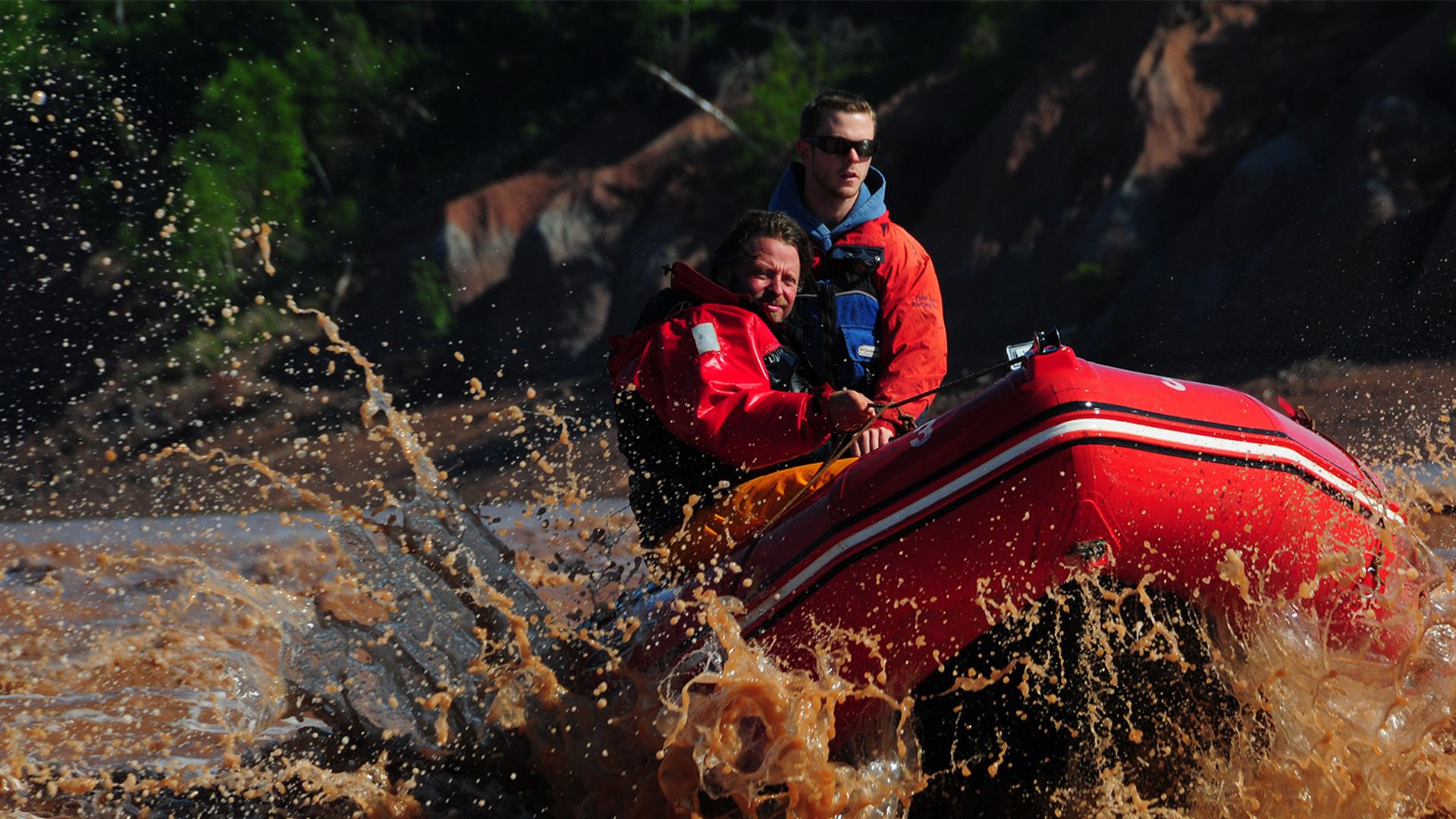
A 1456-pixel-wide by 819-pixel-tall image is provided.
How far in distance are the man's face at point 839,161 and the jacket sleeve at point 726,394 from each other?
962 millimetres

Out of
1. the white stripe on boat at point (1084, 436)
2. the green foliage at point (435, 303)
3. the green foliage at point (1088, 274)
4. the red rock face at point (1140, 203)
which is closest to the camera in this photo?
the white stripe on boat at point (1084, 436)

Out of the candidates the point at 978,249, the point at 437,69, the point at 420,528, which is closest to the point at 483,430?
the point at 978,249

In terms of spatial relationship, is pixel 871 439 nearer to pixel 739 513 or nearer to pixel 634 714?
pixel 739 513

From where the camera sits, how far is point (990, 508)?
2898 millimetres

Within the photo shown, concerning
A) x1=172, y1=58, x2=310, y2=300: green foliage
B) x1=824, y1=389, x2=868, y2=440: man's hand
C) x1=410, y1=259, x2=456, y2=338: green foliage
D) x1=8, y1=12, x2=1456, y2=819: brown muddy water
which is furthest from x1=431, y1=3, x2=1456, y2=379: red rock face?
x1=824, y1=389, x2=868, y2=440: man's hand

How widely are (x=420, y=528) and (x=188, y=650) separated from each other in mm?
1770

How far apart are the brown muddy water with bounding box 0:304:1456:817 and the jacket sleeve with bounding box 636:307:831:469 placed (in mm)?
377

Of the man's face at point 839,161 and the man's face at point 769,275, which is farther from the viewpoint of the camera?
the man's face at point 839,161

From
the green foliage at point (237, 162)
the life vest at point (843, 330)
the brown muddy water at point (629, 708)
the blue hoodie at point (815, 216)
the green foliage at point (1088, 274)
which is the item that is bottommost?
the green foliage at point (237, 162)

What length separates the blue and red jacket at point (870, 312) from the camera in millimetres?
4094

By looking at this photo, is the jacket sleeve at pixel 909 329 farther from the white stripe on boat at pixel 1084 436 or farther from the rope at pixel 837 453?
the white stripe on boat at pixel 1084 436

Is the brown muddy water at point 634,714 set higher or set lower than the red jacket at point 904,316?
lower

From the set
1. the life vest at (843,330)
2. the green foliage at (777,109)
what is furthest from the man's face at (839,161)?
the green foliage at (777,109)

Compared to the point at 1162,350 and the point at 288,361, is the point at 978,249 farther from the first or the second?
the point at 288,361
